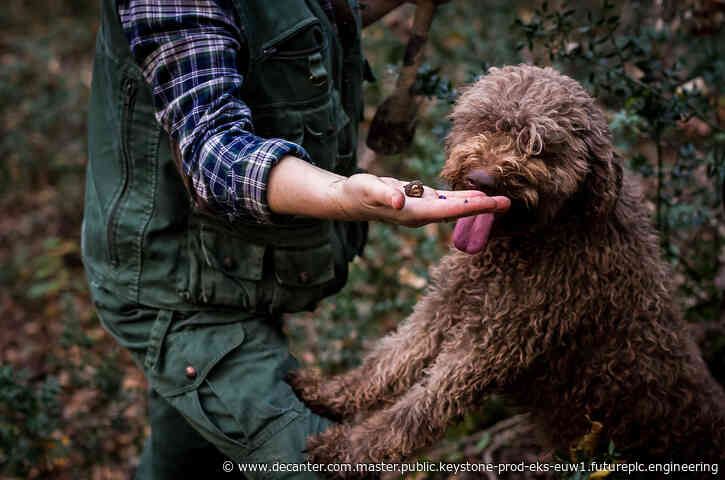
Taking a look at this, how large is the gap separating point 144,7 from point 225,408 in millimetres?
1570

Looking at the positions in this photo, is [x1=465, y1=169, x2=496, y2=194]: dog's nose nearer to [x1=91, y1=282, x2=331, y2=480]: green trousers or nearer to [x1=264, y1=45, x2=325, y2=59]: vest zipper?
[x1=264, y1=45, x2=325, y2=59]: vest zipper

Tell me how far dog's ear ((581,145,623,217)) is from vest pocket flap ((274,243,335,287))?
43.1 inches

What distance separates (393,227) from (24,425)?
3.02 metres

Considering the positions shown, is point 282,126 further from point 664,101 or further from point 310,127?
point 664,101

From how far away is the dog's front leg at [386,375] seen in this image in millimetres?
2879

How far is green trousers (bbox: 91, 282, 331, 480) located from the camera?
8.79ft

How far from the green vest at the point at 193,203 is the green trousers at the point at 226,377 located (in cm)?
9

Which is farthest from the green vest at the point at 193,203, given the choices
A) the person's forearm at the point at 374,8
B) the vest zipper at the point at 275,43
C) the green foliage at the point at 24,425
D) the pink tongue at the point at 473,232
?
the green foliage at the point at 24,425

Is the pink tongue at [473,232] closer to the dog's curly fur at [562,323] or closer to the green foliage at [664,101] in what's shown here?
the dog's curly fur at [562,323]

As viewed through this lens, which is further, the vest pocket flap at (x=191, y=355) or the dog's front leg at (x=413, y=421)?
the vest pocket flap at (x=191, y=355)

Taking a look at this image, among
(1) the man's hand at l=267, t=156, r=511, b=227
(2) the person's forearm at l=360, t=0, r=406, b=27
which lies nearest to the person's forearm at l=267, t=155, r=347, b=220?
(1) the man's hand at l=267, t=156, r=511, b=227

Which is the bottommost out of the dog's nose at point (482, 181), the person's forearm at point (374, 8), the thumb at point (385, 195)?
the dog's nose at point (482, 181)

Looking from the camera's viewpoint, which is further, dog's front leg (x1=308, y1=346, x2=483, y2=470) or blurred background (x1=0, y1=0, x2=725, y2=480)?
blurred background (x1=0, y1=0, x2=725, y2=480)

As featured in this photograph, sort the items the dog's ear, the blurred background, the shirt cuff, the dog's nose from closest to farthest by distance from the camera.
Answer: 1. the shirt cuff
2. the dog's nose
3. the dog's ear
4. the blurred background
